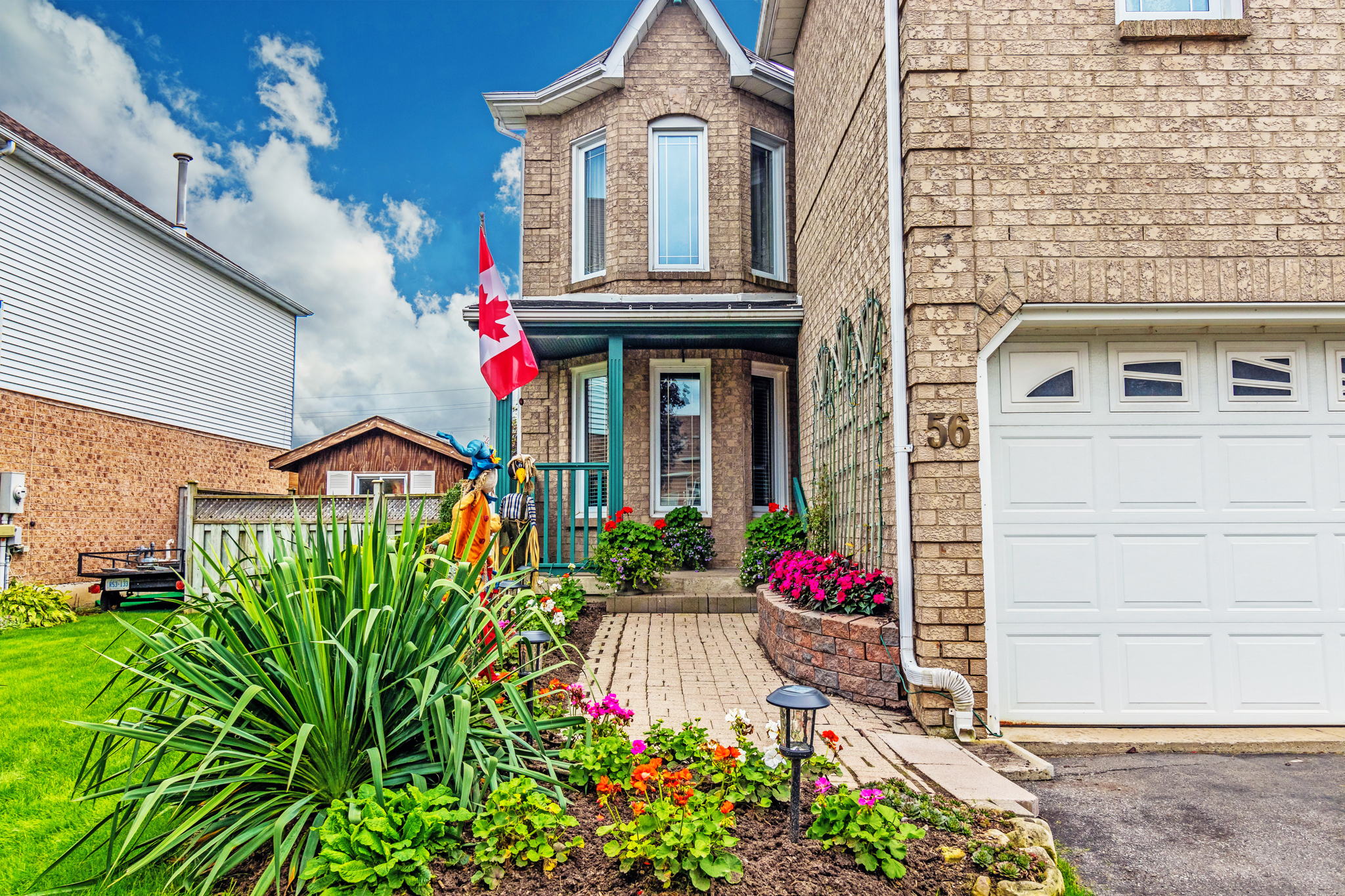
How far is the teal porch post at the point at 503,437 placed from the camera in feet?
29.5

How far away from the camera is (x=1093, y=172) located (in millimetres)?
4902

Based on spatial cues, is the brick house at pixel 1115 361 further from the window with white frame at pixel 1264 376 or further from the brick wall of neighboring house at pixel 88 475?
the brick wall of neighboring house at pixel 88 475

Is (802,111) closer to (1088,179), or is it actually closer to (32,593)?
(1088,179)

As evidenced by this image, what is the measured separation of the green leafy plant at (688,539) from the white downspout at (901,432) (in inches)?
203

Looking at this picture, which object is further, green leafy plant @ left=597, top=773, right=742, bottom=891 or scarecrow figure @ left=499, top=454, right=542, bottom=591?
scarecrow figure @ left=499, top=454, right=542, bottom=591

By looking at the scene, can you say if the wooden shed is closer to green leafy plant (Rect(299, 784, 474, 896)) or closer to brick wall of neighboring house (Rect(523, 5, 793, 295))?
brick wall of neighboring house (Rect(523, 5, 793, 295))

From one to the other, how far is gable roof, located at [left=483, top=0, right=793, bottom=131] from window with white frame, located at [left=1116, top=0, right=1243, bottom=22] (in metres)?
6.27

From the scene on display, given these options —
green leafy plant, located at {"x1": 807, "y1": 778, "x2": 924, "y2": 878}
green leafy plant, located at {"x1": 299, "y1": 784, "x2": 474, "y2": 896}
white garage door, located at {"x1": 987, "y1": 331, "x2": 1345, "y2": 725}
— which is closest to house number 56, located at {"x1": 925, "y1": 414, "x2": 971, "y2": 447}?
white garage door, located at {"x1": 987, "y1": 331, "x2": 1345, "y2": 725}

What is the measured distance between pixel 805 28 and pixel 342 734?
9.03m

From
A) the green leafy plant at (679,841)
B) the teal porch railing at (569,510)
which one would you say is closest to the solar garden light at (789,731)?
the green leafy plant at (679,841)

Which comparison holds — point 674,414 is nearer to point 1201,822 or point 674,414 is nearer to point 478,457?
point 478,457

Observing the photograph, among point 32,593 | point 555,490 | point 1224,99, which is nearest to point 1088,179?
point 1224,99

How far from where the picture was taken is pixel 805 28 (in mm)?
8992

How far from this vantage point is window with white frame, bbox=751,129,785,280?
1136 cm
